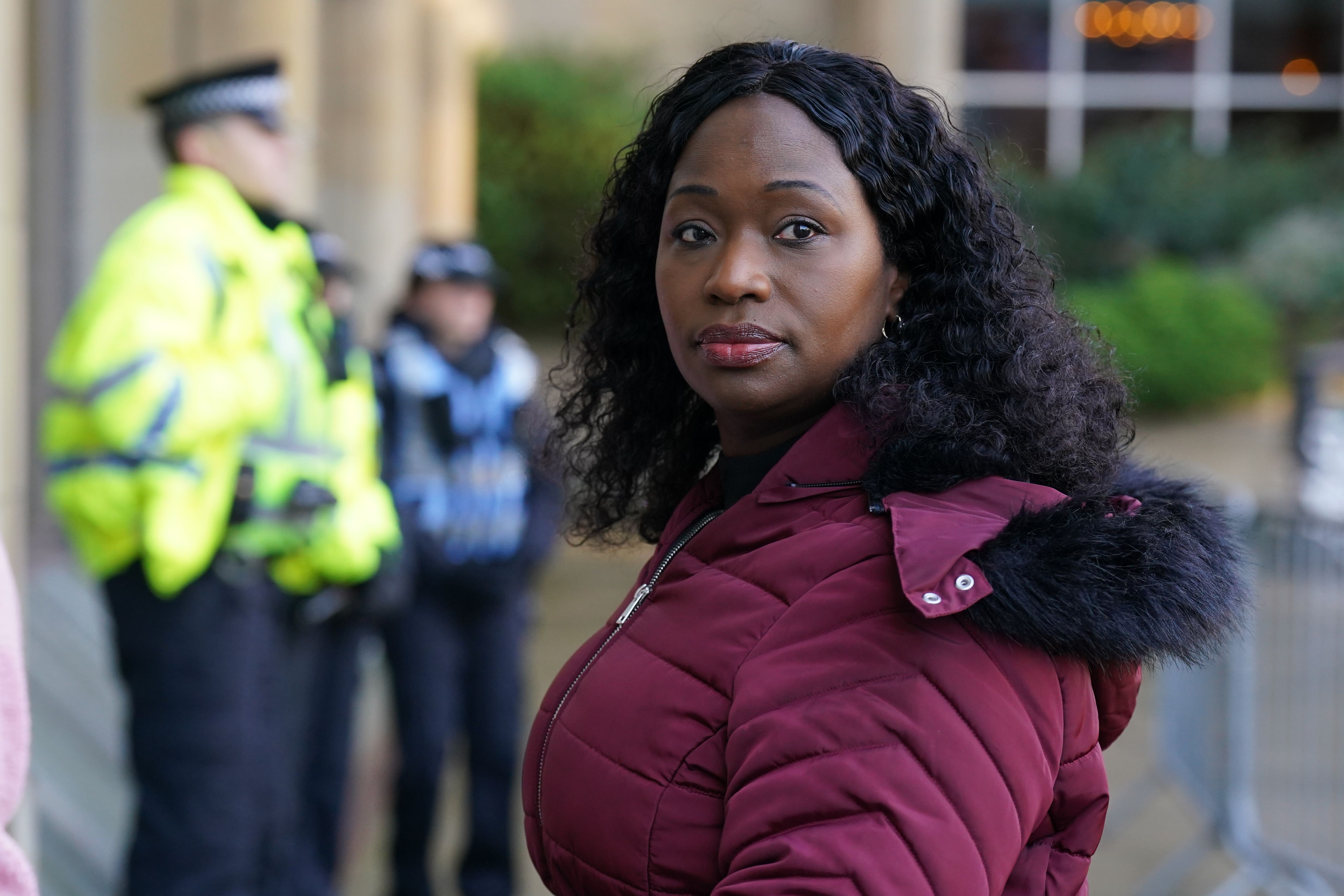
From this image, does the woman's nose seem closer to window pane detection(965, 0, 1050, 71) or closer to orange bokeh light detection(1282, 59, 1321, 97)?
window pane detection(965, 0, 1050, 71)

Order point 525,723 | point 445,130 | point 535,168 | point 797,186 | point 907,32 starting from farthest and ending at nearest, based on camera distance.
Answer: point 535,168 → point 907,32 → point 445,130 → point 525,723 → point 797,186

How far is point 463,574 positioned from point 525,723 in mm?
1683

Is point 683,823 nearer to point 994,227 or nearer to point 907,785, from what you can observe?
point 907,785

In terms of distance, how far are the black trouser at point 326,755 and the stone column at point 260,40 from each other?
2062mm

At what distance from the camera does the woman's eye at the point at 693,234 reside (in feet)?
5.31

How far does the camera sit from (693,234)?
1.63 metres

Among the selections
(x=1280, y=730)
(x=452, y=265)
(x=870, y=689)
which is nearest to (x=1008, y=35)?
A: (x=452, y=265)

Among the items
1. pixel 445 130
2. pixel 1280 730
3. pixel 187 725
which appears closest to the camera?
pixel 187 725

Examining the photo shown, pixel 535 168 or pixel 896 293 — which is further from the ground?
pixel 535 168

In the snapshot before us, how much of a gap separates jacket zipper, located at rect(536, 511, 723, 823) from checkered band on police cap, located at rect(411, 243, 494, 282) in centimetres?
354

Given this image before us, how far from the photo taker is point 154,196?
19.6 feet

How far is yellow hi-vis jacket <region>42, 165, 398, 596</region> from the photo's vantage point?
11.1ft

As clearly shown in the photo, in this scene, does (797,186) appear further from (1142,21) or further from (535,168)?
(1142,21)

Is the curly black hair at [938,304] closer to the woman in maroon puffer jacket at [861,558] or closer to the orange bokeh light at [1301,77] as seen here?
the woman in maroon puffer jacket at [861,558]
